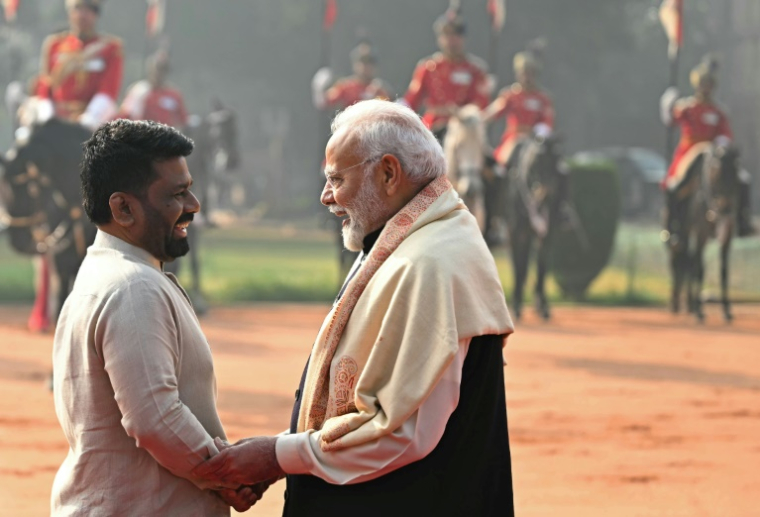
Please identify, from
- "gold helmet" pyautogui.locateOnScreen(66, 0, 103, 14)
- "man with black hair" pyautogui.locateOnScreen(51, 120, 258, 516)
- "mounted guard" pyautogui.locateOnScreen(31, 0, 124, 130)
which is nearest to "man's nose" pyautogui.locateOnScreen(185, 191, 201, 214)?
"man with black hair" pyautogui.locateOnScreen(51, 120, 258, 516)

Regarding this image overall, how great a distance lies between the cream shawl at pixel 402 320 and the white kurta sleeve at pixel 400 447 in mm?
28

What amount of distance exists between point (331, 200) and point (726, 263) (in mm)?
13841

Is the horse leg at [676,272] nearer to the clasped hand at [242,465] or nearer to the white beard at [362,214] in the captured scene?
the white beard at [362,214]

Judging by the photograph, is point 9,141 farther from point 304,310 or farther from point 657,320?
point 657,320

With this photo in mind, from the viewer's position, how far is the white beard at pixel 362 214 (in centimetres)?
329

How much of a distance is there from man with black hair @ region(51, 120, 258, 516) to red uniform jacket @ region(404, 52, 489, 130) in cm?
1285

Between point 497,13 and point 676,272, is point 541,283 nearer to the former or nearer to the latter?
point 676,272

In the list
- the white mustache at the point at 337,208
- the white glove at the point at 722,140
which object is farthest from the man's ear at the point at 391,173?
the white glove at the point at 722,140

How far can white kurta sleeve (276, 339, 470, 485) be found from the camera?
3.08m

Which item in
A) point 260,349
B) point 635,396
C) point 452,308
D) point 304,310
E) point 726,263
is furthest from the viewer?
point 304,310

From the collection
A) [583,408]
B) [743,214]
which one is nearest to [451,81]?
[743,214]

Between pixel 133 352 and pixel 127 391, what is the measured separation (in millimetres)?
93

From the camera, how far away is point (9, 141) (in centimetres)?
3388

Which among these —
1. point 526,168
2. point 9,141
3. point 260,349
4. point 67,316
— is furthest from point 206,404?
point 9,141
